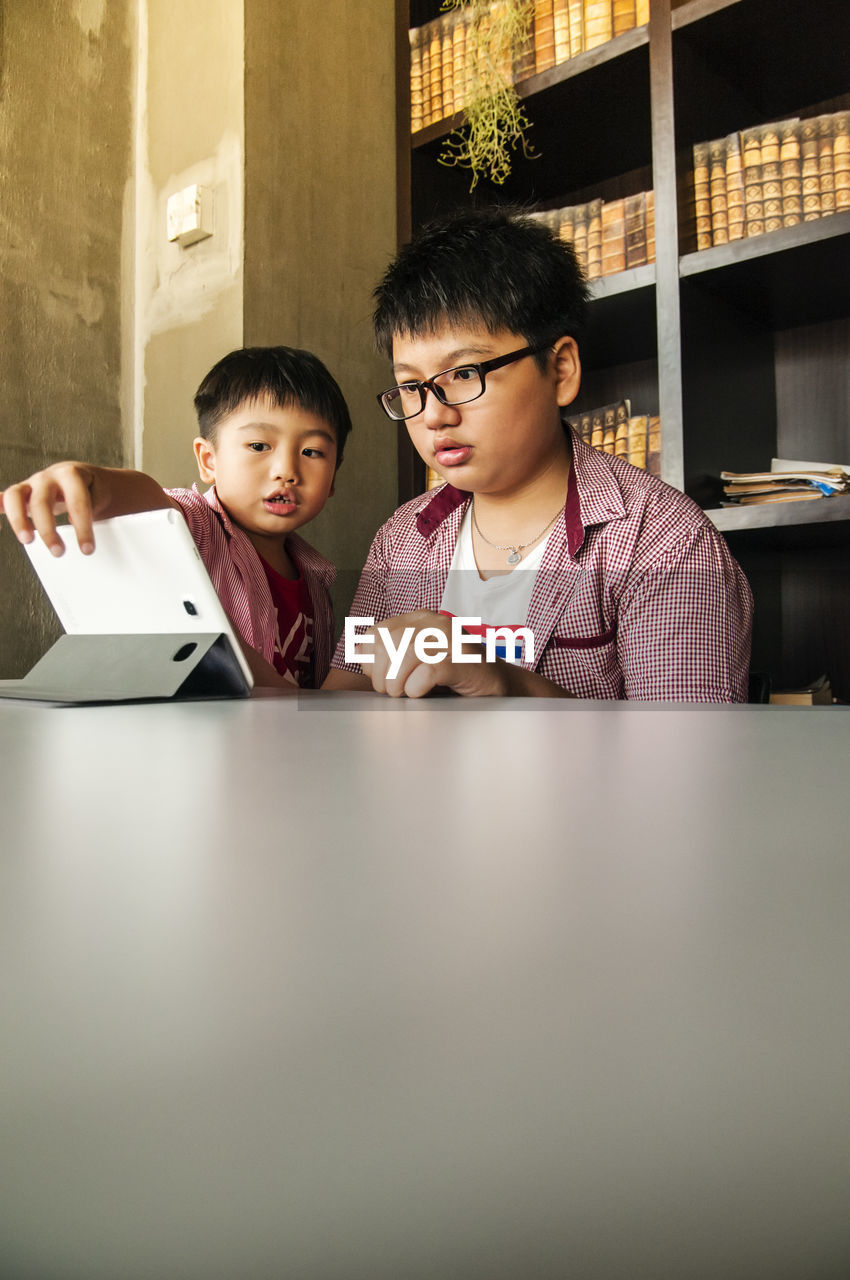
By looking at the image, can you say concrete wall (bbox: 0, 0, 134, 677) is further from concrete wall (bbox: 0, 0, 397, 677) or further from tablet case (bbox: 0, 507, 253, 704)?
tablet case (bbox: 0, 507, 253, 704)

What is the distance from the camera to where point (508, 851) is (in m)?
0.17

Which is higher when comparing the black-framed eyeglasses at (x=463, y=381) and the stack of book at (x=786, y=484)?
the black-framed eyeglasses at (x=463, y=381)

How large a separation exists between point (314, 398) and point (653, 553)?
0.64m

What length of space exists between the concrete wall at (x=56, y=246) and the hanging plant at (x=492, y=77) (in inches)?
31.0

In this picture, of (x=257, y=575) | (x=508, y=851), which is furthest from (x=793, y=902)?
(x=257, y=575)

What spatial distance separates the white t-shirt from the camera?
1268mm

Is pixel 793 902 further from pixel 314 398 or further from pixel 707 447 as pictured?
pixel 707 447

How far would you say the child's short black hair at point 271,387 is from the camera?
1458 mm

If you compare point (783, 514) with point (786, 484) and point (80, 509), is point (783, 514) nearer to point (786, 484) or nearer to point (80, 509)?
point (786, 484)

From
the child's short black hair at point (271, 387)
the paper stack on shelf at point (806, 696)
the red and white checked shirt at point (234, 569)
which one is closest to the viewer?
the red and white checked shirt at point (234, 569)

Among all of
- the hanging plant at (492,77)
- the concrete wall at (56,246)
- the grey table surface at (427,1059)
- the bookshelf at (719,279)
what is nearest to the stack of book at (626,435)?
the bookshelf at (719,279)

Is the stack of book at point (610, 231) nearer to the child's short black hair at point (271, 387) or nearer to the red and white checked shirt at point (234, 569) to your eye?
the child's short black hair at point (271, 387)

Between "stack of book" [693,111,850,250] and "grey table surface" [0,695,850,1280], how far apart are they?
1791 millimetres

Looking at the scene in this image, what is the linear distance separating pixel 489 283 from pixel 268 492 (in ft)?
1.54
